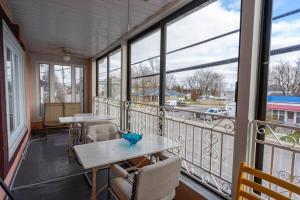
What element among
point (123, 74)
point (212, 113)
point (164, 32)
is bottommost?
point (212, 113)

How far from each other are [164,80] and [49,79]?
4.80 meters

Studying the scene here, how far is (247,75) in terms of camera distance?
142 cm

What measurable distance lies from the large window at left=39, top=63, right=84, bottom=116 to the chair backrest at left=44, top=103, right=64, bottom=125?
2.91 feet

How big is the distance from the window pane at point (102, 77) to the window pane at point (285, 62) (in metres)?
4.68

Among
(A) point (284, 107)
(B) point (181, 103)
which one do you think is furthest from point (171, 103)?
(A) point (284, 107)

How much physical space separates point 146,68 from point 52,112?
3.50m

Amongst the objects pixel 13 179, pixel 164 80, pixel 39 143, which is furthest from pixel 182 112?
pixel 39 143

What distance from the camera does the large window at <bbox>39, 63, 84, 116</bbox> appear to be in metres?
5.77

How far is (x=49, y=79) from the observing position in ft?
19.1

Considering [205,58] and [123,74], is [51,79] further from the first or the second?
[205,58]

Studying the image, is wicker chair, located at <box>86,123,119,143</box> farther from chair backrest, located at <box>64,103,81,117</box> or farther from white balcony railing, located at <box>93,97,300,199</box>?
chair backrest, located at <box>64,103,81,117</box>

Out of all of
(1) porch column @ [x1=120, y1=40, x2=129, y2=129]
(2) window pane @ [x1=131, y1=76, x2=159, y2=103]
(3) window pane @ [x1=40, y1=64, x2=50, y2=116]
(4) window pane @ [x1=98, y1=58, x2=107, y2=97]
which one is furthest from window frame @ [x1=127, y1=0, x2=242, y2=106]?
(3) window pane @ [x1=40, y1=64, x2=50, y2=116]

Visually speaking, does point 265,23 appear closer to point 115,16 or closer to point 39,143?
point 115,16

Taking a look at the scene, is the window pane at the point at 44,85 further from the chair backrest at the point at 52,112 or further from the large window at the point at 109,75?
the large window at the point at 109,75
